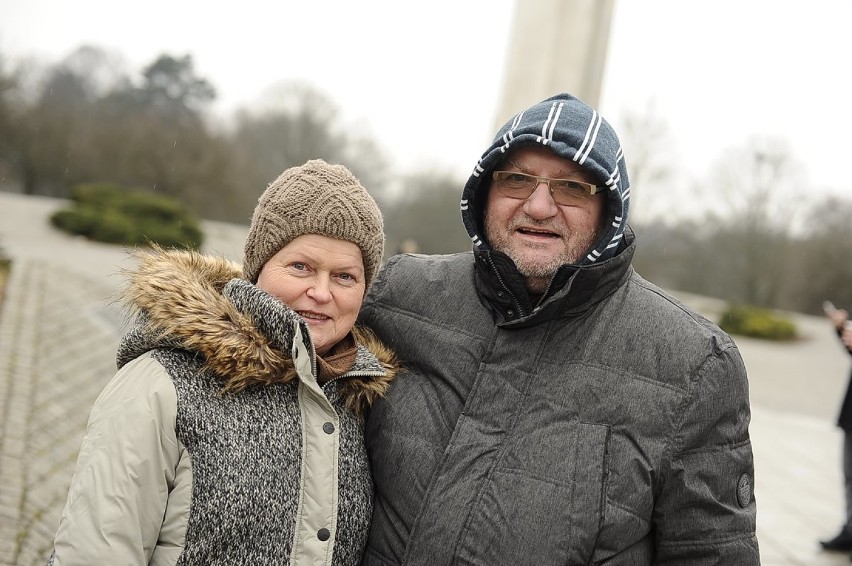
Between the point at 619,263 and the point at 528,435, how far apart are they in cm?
58

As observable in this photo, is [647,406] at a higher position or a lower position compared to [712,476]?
higher

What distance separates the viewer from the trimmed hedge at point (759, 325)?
864 inches

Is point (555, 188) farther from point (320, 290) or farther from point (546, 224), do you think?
point (320, 290)

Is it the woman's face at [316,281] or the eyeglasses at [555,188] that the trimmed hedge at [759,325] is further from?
the woman's face at [316,281]

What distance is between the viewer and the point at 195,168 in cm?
2438

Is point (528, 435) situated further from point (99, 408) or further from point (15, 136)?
point (15, 136)

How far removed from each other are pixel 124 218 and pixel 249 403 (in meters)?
20.4

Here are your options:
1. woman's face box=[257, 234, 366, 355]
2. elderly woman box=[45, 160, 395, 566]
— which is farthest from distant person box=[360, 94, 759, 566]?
woman's face box=[257, 234, 366, 355]

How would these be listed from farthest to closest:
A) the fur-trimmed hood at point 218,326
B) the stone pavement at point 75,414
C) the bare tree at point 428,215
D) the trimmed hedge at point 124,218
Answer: the bare tree at point 428,215, the trimmed hedge at point 124,218, the stone pavement at point 75,414, the fur-trimmed hood at point 218,326

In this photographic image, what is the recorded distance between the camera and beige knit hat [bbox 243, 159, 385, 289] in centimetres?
221

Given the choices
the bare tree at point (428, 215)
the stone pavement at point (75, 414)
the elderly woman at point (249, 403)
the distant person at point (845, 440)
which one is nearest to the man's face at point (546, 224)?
the elderly woman at point (249, 403)

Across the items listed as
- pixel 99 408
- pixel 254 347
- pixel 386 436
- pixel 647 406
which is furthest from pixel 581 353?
pixel 99 408

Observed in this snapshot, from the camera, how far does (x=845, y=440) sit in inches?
255

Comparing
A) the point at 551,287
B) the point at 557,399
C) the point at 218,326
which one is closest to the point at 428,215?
the point at 551,287
